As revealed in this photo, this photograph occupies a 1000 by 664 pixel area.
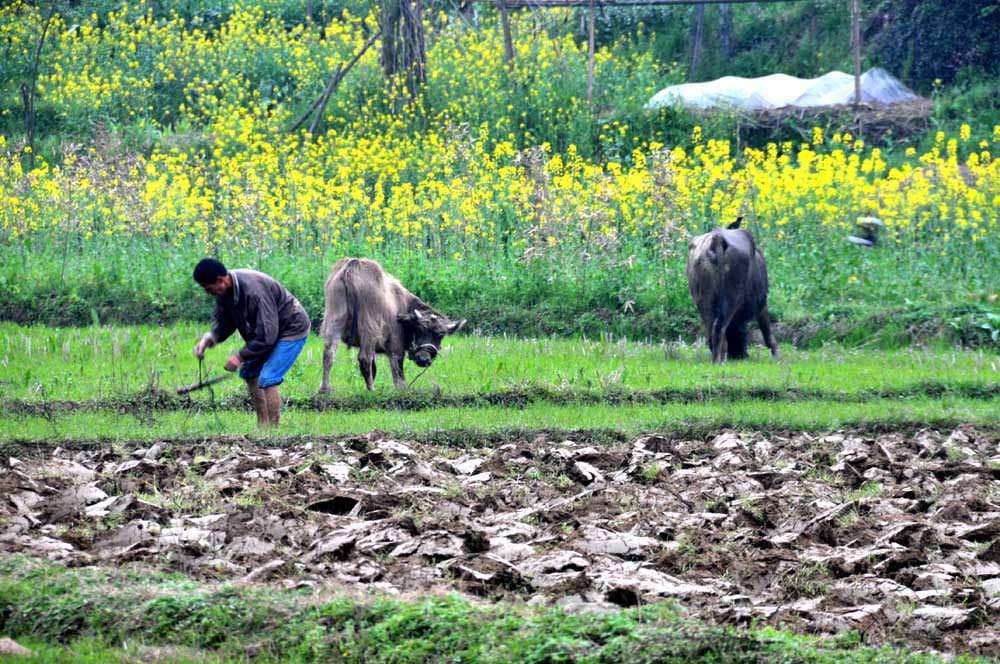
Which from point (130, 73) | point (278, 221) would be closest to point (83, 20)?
point (130, 73)

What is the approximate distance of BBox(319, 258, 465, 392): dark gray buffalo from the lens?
13070 millimetres

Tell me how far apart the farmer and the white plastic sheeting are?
15970 mm

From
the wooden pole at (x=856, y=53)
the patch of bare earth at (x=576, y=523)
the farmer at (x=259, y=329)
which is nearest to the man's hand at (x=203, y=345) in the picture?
the farmer at (x=259, y=329)

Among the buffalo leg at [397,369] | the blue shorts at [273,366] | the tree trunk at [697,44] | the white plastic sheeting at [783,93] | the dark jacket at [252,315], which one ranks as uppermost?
the tree trunk at [697,44]

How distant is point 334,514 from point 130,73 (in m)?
23.9

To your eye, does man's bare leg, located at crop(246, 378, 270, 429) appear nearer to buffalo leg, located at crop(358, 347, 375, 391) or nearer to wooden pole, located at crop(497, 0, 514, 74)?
buffalo leg, located at crop(358, 347, 375, 391)

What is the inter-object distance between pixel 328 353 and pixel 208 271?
2.48 meters

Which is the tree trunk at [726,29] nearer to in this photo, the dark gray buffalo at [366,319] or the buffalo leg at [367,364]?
the dark gray buffalo at [366,319]

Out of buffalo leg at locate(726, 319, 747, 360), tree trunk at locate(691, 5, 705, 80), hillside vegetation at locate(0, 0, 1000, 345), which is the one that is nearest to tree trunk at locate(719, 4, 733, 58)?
tree trunk at locate(691, 5, 705, 80)

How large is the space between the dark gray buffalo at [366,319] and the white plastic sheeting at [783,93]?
13715 mm

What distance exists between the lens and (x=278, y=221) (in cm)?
2022

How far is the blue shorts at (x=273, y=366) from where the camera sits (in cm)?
1130

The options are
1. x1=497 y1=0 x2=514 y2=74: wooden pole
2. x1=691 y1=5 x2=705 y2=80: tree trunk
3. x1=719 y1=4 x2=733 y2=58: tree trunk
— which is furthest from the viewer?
x1=719 y1=4 x2=733 y2=58: tree trunk

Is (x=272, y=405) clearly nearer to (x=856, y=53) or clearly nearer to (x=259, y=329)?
(x=259, y=329)
